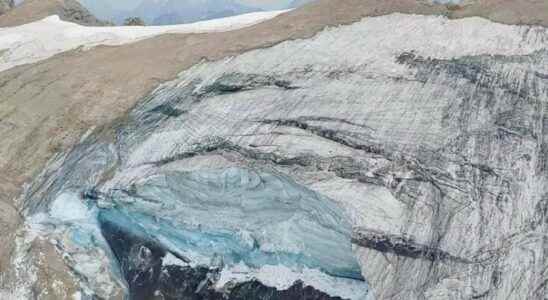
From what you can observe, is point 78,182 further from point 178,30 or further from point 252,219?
point 178,30

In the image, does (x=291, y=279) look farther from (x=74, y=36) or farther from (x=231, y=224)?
(x=74, y=36)

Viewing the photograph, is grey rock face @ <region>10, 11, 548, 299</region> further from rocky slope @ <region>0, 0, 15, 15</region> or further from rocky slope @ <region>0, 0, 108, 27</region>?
rocky slope @ <region>0, 0, 15, 15</region>

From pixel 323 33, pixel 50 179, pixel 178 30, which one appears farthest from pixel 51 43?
pixel 323 33

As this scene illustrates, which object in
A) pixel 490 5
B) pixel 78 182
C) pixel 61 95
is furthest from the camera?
pixel 61 95

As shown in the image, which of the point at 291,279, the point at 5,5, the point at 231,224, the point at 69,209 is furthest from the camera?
the point at 5,5

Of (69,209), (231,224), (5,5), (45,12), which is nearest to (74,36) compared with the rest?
(45,12)

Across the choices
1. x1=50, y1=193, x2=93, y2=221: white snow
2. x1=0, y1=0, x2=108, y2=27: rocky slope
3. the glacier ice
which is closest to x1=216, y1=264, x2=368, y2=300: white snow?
the glacier ice
